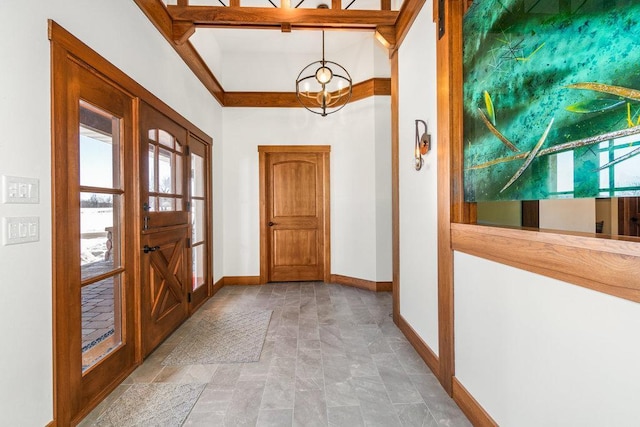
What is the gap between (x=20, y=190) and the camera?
4.46 ft

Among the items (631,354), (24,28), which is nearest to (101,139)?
(24,28)

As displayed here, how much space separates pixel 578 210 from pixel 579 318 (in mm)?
1965

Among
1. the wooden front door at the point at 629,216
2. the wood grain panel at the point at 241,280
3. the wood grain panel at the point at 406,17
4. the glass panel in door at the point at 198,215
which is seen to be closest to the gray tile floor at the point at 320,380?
the glass panel in door at the point at 198,215

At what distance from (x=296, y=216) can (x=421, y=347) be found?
2.90 metres

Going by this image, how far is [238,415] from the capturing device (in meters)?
1.76

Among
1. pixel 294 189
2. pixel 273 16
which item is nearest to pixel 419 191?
pixel 273 16

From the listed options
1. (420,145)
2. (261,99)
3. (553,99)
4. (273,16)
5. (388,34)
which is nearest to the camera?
(553,99)

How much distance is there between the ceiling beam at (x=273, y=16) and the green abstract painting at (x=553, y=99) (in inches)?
56.4

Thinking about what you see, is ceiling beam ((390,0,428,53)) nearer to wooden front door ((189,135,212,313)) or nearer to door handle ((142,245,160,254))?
wooden front door ((189,135,212,313))

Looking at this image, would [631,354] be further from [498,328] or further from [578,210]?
[578,210]

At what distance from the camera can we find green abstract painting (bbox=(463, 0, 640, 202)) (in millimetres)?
896

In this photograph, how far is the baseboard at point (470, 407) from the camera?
155 cm

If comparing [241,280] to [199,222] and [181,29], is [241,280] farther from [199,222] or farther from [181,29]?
[181,29]

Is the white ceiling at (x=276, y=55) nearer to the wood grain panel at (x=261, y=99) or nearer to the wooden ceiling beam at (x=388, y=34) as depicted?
the wood grain panel at (x=261, y=99)
